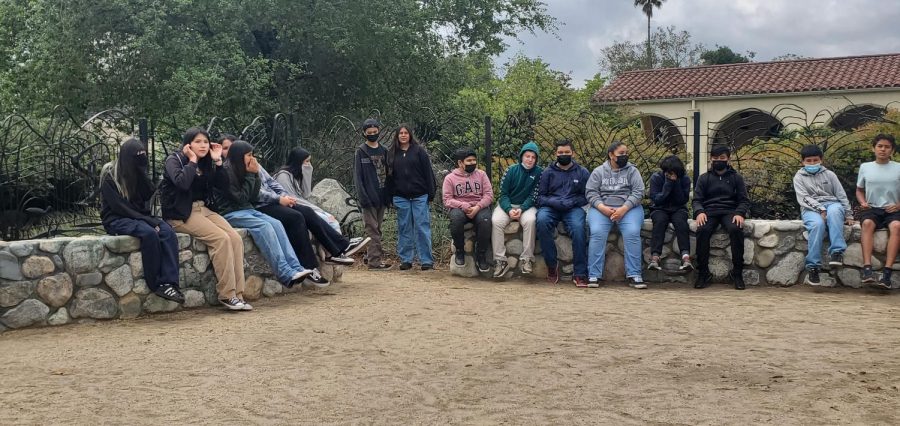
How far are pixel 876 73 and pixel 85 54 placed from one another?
22639mm

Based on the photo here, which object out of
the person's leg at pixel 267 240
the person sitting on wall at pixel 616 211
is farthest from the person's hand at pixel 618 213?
the person's leg at pixel 267 240

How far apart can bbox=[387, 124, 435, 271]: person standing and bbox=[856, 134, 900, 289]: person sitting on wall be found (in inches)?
171

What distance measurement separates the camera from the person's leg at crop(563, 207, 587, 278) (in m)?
8.54

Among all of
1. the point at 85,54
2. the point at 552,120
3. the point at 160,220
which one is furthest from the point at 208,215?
the point at 85,54

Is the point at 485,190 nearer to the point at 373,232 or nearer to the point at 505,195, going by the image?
the point at 505,195

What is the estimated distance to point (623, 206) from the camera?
333 inches

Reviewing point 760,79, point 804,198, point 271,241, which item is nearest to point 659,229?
point 804,198

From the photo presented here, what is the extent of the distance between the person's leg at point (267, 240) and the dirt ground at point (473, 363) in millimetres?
268

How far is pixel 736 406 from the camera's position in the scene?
168 inches

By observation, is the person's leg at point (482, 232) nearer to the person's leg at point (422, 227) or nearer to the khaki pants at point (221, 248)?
the person's leg at point (422, 227)

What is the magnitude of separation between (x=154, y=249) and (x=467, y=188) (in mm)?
3522

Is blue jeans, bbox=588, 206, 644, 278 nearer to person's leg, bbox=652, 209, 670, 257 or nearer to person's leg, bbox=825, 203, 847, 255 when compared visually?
person's leg, bbox=652, 209, 670, 257

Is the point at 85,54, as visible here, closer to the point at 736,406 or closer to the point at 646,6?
the point at 736,406

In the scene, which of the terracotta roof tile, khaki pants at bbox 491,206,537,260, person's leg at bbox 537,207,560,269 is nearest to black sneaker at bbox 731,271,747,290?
person's leg at bbox 537,207,560,269
